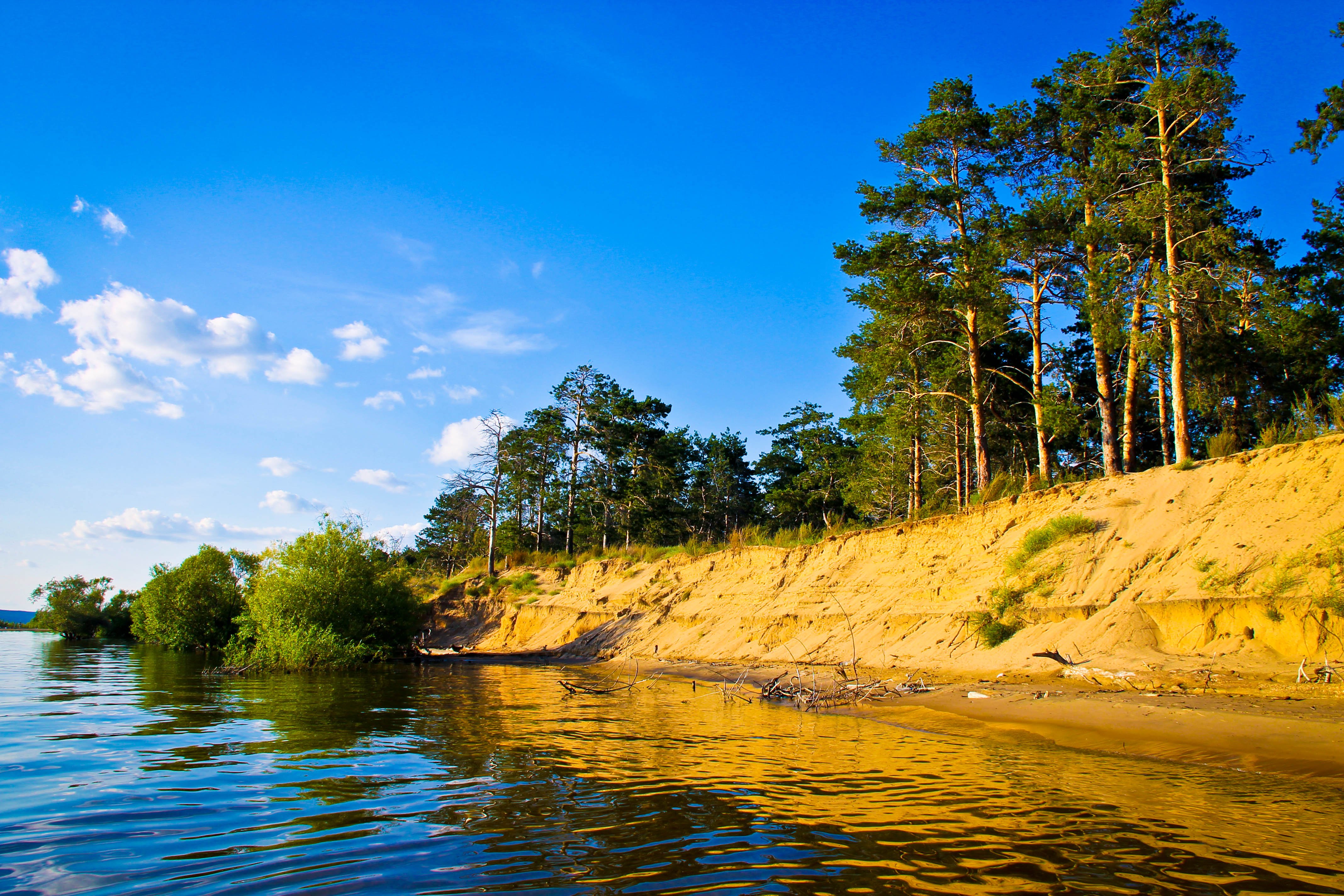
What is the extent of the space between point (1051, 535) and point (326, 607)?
26285 mm

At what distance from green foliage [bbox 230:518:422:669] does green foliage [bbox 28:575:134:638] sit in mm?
45456

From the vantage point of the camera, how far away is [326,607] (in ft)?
92.1

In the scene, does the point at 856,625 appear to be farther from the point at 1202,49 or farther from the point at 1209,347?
the point at 1202,49

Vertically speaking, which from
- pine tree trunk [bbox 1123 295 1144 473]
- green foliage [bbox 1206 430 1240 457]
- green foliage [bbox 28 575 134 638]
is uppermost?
pine tree trunk [bbox 1123 295 1144 473]

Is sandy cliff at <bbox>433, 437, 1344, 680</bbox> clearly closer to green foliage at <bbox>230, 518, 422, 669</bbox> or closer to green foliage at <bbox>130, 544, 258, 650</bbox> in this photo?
green foliage at <bbox>230, 518, 422, 669</bbox>

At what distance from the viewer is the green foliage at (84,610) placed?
62375mm

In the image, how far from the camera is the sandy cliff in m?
12.7

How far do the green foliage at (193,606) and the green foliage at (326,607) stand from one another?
14507 mm

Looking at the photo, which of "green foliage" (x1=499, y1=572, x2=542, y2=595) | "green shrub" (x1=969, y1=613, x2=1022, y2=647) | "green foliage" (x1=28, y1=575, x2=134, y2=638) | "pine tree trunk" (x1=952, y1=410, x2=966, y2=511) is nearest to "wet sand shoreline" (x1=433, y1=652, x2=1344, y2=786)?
"green shrub" (x1=969, y1=613, x2=1022, y2=647)

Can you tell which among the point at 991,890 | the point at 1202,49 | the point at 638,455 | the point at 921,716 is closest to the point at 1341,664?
the point at 921,716

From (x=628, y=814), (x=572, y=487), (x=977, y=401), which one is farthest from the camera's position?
(x=572, y=487)

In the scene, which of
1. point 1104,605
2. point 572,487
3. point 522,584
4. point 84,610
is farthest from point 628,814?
point 84,610

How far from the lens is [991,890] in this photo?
14.9 feet

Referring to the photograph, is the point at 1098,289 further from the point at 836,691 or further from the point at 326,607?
the point at 326,607
